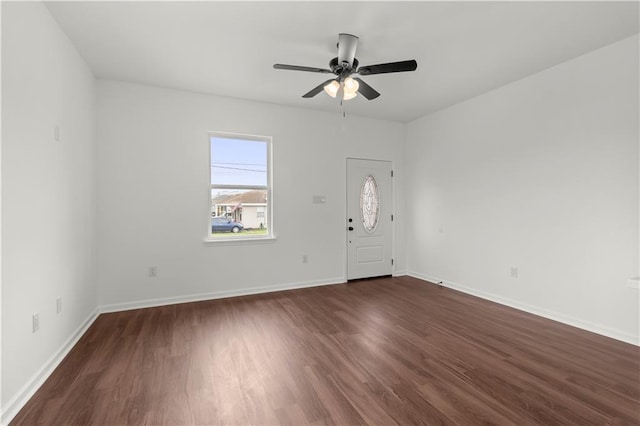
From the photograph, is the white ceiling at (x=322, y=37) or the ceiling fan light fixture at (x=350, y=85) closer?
the white ceiling at (x=322, y=37)

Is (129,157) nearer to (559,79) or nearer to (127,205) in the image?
(127,205)

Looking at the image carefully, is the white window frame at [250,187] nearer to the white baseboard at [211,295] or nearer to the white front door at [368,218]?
the white baseboard at [211,295]

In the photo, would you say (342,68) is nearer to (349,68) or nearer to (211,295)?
(349,68)

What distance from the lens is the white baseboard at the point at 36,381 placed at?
175 centimetres

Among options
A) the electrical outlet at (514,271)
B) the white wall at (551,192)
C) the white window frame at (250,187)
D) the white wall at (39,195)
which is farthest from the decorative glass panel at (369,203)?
the white wall at (39,195)

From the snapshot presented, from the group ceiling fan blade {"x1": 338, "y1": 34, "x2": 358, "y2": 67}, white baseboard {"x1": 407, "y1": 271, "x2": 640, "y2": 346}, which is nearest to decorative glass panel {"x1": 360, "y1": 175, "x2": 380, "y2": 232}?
white baseboard {"x1": 407, "y1": 271, "x2": 640, "y2": 346}

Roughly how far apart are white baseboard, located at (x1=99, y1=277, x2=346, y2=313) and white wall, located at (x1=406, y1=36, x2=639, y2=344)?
7.00 ft

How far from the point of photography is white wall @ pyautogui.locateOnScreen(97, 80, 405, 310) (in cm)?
364

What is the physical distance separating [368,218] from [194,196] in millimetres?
2972

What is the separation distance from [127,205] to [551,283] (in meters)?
5.29

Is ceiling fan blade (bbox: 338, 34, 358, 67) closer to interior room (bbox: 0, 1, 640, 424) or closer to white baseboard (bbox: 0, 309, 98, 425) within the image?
interior room (bbox: 0, 1, 640, 424)

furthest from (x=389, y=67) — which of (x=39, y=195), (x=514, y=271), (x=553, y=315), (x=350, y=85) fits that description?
(x=553, y=315)

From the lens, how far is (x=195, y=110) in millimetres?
4020

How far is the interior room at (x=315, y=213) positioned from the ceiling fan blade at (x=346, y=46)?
15 mm
